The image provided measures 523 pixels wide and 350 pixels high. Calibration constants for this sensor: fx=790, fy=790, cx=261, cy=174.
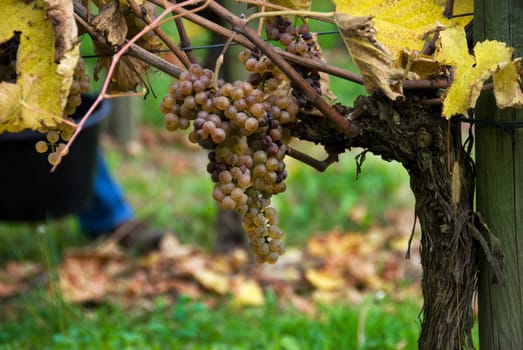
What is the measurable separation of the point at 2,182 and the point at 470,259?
227cm

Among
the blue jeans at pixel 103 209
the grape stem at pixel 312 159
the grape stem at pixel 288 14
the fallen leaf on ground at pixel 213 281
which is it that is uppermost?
the grape stem at pixel 288 14

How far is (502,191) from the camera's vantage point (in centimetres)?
149

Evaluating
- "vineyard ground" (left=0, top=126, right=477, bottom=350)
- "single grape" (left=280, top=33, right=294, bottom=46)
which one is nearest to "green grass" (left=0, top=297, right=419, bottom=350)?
"vineyard ground" (left=0, top=126, right=477, bottom=350)

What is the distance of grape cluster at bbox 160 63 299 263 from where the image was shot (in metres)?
1.28

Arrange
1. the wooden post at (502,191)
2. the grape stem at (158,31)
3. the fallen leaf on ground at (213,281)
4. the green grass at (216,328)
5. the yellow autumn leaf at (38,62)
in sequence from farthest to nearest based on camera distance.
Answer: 1. the fallen leaf on ground at (213,281)
2. the green grass at (216,328)
3. the wooden post at (502,191)
4. the grape stem at (158,31)
5. the yellow autumn leaf at (38,62)

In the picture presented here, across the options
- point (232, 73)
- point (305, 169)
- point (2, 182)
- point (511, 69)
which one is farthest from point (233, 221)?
point (511, 69)

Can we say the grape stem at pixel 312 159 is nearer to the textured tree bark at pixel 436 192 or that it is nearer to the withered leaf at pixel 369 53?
the textured tree bark at pixel 436 192

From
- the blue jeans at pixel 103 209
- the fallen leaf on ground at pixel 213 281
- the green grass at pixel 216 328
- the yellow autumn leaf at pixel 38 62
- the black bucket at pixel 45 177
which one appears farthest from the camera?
the blue jeans at pixel 103 209

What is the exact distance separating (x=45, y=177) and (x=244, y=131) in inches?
86.0

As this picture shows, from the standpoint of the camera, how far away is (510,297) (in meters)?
1.52

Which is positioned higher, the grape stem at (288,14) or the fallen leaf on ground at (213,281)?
the grape stem at (288,14)

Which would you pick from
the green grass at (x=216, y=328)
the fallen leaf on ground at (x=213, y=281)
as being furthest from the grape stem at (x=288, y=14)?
the fallen leaf on ground at (x=213, y=281)

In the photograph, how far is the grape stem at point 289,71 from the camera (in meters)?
1.30

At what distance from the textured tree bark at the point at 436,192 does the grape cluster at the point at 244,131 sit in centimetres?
12
